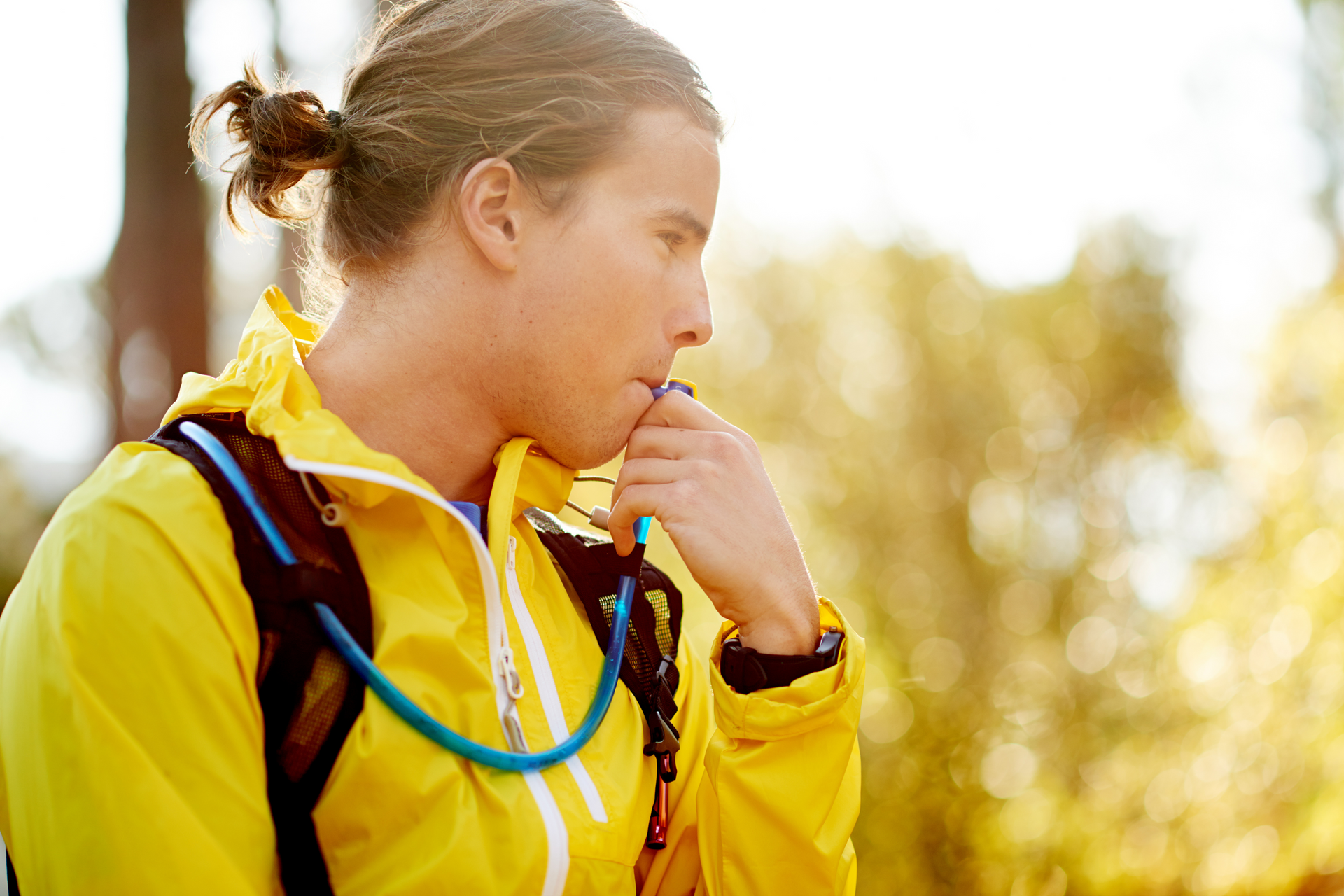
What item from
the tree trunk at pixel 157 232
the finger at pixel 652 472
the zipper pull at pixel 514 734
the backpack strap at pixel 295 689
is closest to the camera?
the backpack strap at pixel 295 689

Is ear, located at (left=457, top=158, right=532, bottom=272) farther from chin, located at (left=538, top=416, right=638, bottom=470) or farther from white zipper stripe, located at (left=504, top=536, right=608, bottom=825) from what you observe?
white zipper stripe, located at (left=504, top=536, right=608, bottom=825)

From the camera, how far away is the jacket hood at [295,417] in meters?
1.28

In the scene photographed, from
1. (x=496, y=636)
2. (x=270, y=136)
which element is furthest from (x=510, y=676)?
(x=270, y=136)

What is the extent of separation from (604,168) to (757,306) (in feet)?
14.0

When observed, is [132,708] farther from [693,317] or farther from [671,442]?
[693,317]

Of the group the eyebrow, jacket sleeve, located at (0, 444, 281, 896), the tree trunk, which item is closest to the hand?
the eyebrow

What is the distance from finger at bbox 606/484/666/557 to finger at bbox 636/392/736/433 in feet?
0.48

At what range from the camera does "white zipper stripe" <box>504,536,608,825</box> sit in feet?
4.55

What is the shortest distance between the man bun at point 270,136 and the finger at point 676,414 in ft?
2.54

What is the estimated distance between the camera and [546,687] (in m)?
1.46

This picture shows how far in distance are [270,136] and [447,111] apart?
0.32 metres

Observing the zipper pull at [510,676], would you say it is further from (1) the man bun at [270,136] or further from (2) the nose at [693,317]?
(1) the man bun at [270,136]

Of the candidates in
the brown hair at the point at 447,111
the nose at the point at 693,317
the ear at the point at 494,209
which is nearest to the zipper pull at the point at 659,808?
the nose at the point at 693,317

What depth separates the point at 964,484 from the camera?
5.39 m
